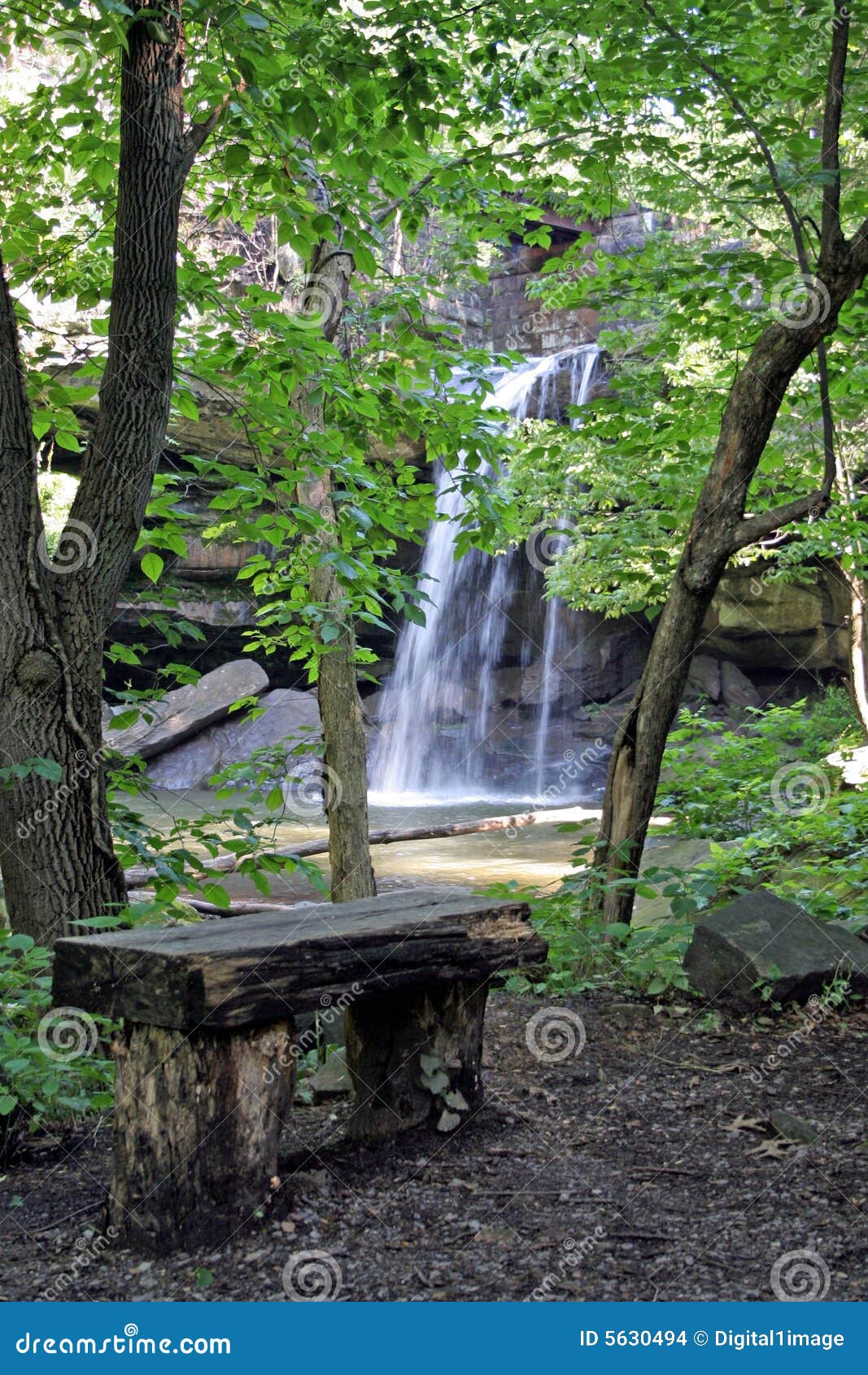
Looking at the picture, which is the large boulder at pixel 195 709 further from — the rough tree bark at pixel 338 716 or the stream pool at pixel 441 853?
the rough tree bark at pixel 338 716

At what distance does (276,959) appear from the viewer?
105 inches

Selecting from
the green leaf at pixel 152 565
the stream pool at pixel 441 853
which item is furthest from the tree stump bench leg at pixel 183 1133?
the stream pool at pixel 441 853

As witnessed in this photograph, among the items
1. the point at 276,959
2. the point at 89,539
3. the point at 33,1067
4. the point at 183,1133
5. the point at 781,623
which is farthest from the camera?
the point at 781,623

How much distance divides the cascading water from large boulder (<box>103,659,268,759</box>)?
2.73 meters

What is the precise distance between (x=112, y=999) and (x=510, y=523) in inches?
131

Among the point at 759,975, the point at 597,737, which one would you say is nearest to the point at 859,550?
the point at 759,975

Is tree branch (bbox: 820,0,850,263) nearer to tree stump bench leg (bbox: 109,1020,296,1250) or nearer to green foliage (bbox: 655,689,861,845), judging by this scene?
green foliage (bbox: 655,689,861,845)

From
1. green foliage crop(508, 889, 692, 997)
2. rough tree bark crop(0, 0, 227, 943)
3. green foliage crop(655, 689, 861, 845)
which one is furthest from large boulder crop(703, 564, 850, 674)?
rough tree bark crop(0, 0, 227, 943)

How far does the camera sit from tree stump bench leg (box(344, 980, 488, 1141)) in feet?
10.5

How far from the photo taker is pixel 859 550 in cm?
829

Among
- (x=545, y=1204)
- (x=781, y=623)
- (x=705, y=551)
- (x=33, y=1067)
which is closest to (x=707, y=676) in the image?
(x=781, y=623)

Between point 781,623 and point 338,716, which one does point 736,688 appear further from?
point 338,716

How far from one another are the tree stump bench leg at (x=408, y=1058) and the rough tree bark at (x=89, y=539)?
988 mm

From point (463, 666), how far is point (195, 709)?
16.5 feet
